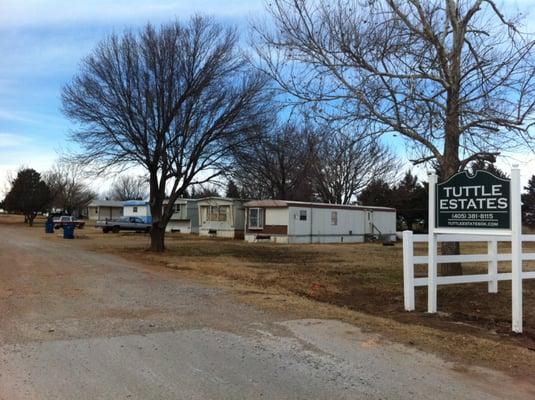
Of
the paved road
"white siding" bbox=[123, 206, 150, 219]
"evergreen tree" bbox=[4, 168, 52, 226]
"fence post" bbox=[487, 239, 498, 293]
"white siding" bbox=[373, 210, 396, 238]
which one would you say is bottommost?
the paved road

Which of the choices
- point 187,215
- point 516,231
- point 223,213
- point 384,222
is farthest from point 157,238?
point 187,215

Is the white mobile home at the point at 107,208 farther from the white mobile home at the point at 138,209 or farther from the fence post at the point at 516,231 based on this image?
the fence post at the point at 516,231

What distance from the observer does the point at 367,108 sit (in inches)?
456

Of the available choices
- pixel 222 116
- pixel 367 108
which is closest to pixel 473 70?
pixel 367 108

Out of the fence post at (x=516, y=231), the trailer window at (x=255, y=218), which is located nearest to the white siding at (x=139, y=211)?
the trailer window at (x=255, y=218)

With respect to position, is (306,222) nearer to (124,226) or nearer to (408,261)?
(124,226)

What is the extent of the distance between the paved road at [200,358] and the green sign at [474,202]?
2.75m

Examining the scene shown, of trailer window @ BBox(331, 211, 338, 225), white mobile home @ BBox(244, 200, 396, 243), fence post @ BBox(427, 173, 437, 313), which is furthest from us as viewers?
trailer window @ BBox(331, 211, 338, 225)

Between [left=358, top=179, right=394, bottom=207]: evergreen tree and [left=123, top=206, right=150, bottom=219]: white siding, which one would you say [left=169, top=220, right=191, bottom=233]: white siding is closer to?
[left=123, top=206, right=150, bottom=219]: white siding

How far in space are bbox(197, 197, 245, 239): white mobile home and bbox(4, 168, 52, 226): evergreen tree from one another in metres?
26.6

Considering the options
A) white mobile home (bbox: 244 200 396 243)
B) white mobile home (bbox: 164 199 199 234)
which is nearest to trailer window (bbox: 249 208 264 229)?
white mobile home (bbox: 244 200 396 243)

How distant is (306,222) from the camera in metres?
35.1

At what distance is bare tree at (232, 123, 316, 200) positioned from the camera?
65.9 ft

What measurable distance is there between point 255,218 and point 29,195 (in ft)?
117
